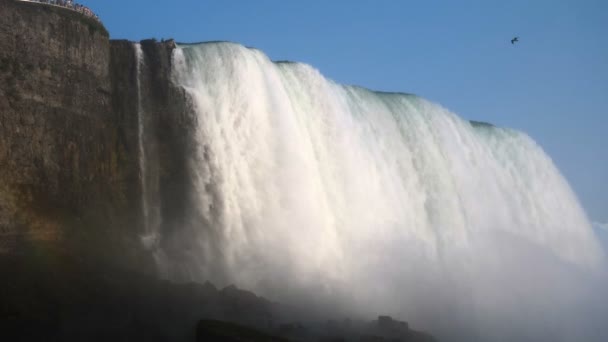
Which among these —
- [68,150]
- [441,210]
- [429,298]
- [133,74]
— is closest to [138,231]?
[68,150]

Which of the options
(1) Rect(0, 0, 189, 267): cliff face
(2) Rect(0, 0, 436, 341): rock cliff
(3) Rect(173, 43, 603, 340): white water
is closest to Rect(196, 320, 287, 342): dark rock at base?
(2) Rect(0, 0, 436, 341): rock cliff

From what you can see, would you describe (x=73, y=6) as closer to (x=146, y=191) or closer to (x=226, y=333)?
(x=146, y=191)

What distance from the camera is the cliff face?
1842 cm

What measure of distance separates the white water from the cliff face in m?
1.00

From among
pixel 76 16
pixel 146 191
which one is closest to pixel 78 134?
pixel 146 191

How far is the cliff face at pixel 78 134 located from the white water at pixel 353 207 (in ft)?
3.27

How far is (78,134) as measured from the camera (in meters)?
19.9

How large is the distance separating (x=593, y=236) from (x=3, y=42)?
111 ft

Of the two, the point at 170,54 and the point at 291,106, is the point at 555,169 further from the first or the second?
Result: the point at 170,54

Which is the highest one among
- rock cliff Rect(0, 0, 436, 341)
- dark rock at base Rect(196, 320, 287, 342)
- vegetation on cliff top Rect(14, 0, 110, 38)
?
vegetation on cliff top Rect(14, 0, 110, 38)

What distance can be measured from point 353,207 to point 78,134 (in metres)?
9.86

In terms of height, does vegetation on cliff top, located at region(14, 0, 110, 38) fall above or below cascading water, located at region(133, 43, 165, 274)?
above

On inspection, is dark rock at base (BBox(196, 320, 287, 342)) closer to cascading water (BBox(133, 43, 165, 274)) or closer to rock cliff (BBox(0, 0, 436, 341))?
rock cliff (BBox(0, 0, 436, 341))

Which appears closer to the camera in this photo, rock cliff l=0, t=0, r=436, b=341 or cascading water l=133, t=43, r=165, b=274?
rock cliff l=0, t=0, r=436, b=341
